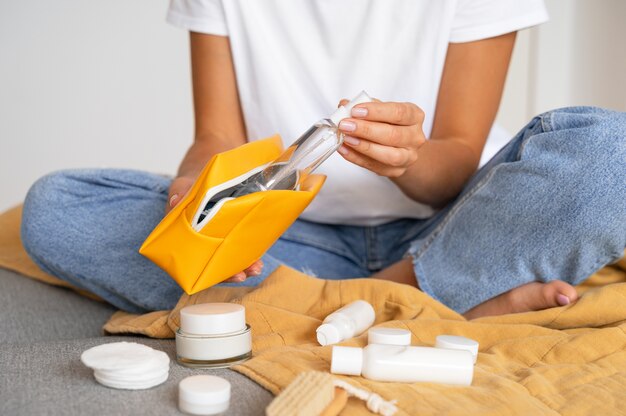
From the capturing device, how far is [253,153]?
0.89 meters

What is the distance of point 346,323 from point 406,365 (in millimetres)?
165

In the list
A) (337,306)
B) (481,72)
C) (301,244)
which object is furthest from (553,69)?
(337,306)

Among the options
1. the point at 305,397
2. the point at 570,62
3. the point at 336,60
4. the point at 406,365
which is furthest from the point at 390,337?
the point at 570,62

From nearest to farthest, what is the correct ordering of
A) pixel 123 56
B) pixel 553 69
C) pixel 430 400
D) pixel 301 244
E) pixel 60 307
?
1. pixel 430 400
2. pixel 60 307
3. pixel 301 244
4. pixel 553 69
5. pixel 123 56

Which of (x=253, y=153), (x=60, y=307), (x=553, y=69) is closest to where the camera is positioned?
(x=253, y=153)

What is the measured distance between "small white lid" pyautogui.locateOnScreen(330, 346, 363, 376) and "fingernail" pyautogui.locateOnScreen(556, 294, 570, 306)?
0.37 m

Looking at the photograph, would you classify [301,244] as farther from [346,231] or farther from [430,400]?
[430,400]

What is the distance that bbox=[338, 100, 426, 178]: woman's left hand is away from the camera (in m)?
0.86

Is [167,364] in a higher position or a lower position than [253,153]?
lower

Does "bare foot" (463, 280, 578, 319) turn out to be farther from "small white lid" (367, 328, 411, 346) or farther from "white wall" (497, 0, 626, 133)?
"white wall" (497, 0, 626, 133)

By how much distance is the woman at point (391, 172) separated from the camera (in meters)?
0.99

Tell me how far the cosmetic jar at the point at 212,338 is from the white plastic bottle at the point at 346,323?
0.10 m

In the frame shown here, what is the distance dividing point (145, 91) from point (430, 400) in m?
2.22

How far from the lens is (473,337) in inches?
35.3
